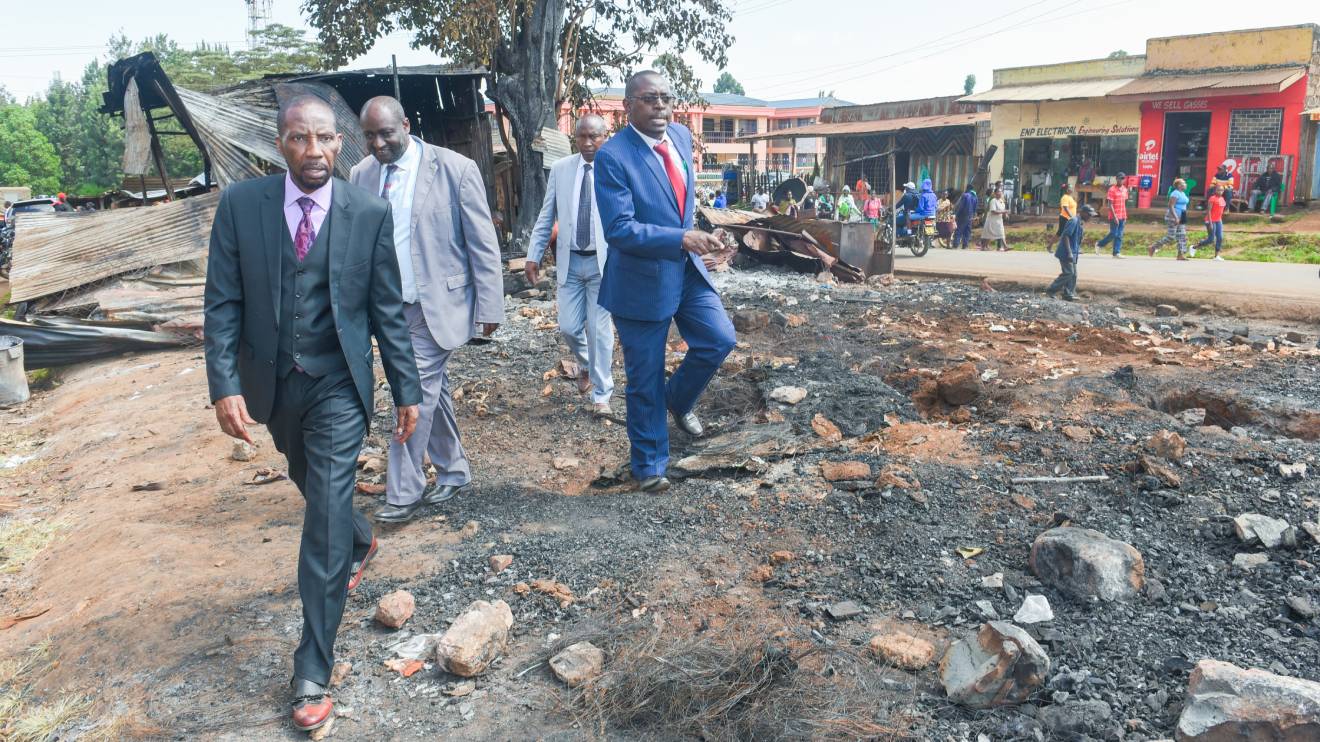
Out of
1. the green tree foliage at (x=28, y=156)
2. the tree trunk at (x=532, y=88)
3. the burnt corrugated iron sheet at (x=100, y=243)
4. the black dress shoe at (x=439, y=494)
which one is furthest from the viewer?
the green tree foliage at (x=28, y=156)

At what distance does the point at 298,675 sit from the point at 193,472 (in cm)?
298

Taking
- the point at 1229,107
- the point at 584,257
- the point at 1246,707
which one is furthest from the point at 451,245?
the point at 1229,107

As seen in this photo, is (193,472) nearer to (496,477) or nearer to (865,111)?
(496,477)

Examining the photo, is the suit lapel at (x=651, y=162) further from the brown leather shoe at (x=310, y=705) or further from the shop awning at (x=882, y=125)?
the shop awning at (x=882, y=125)

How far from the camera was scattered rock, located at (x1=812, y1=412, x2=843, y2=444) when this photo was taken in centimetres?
480

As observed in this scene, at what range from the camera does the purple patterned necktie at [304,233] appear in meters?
2.70

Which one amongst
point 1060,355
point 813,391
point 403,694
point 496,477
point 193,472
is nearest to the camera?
point 403,694

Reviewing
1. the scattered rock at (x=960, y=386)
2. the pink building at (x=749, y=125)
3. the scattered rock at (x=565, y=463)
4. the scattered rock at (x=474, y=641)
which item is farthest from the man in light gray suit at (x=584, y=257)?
the pink building at (x=749, y=125)

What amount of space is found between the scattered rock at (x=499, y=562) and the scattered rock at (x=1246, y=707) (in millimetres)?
2175

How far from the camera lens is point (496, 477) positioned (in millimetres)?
4691

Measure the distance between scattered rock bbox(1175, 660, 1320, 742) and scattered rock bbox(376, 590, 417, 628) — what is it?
226cm

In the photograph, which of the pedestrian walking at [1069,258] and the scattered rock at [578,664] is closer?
the scattered rock at [578,664]

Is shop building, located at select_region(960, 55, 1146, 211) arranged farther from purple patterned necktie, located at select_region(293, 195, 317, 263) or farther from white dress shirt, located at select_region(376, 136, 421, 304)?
purple patterned necktie, located at select_region(293, 195, 317, 263)

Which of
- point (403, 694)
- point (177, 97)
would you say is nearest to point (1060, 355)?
point (403, 694)
